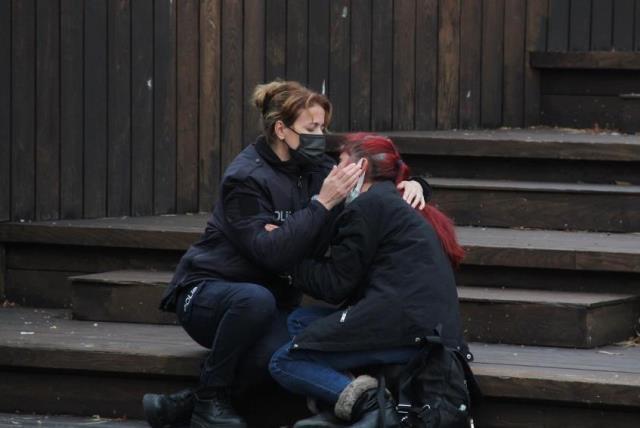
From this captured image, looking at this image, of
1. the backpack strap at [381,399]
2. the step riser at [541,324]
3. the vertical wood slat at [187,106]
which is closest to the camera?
the backpack strap at [381,399]

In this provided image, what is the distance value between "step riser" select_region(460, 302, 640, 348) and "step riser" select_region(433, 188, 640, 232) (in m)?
0.85

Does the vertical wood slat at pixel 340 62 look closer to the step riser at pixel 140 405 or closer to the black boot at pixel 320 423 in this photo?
the step riser at pixel 140 405

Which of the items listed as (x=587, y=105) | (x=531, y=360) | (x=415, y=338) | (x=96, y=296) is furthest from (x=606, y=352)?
(x=587, y=105)

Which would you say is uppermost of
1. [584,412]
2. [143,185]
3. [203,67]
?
[203,67]

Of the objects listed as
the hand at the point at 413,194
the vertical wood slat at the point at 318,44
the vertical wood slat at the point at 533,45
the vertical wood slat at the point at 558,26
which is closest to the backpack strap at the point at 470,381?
the hand at the point at 413,194

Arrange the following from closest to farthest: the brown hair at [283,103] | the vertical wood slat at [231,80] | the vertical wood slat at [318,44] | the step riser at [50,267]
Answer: the brown hair at [283,103] → the step riser at [50,267] → the vertical wood slat at [231,80] → the vertical wood slat at [318,44]

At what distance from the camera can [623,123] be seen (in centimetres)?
781

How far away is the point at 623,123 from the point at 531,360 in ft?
10.1

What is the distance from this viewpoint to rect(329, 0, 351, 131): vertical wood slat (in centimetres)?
729

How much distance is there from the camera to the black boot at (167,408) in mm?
4965

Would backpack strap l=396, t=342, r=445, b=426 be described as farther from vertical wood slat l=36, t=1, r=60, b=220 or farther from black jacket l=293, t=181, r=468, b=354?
vertical wood slat l=36, t=1, r=60, b=220

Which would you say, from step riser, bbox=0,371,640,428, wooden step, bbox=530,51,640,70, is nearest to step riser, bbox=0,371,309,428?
step riser, bbox=0,371,640,428

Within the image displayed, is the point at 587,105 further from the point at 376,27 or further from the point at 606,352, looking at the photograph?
the point at 606,352

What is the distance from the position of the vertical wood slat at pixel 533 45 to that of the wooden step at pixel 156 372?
2.96 metres
